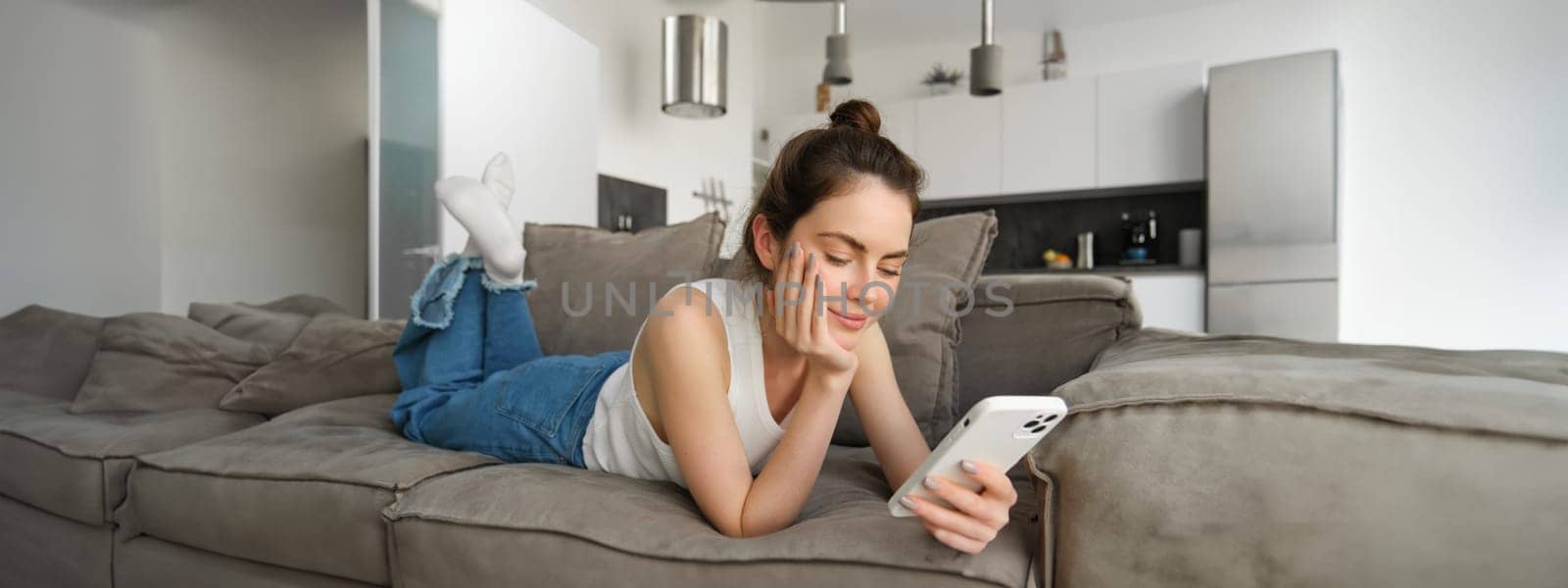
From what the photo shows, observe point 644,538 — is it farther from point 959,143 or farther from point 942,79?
point 942,79

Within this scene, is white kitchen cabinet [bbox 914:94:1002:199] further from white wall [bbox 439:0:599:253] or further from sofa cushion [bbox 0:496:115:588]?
sofa cushion [bbox 0:496:115:588]

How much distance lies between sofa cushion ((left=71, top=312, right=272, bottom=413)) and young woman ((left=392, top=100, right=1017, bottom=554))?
31.3 inches

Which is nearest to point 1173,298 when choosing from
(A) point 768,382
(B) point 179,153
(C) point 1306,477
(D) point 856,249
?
(A) point 768,382

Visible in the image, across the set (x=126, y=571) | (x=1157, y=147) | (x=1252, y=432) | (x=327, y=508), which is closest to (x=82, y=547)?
(x=126, y=571)

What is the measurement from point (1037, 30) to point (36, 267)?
533 cm

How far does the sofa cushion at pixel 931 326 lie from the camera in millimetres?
1461

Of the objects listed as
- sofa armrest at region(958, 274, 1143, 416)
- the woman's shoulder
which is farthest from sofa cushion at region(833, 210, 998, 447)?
the woman's shoulder

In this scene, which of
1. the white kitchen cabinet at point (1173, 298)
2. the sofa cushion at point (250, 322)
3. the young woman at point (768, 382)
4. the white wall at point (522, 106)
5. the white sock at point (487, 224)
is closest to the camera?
the young woman at point (768, 382)

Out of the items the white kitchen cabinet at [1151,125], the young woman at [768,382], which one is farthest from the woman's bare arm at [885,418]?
the white kitchen cabinet at [1151,125]

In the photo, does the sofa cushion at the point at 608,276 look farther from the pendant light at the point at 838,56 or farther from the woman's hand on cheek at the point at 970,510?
the pendant light at the point at 838,56

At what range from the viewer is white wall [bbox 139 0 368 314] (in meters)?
2.90

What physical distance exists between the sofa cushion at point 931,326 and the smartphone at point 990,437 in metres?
0.63

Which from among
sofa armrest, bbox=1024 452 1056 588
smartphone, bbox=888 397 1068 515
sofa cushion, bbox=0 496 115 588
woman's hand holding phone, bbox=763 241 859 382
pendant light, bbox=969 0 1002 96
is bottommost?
sofa cushion, bbox=0 496 115 588

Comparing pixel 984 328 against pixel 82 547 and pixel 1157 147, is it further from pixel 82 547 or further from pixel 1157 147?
pixel 1157 147
